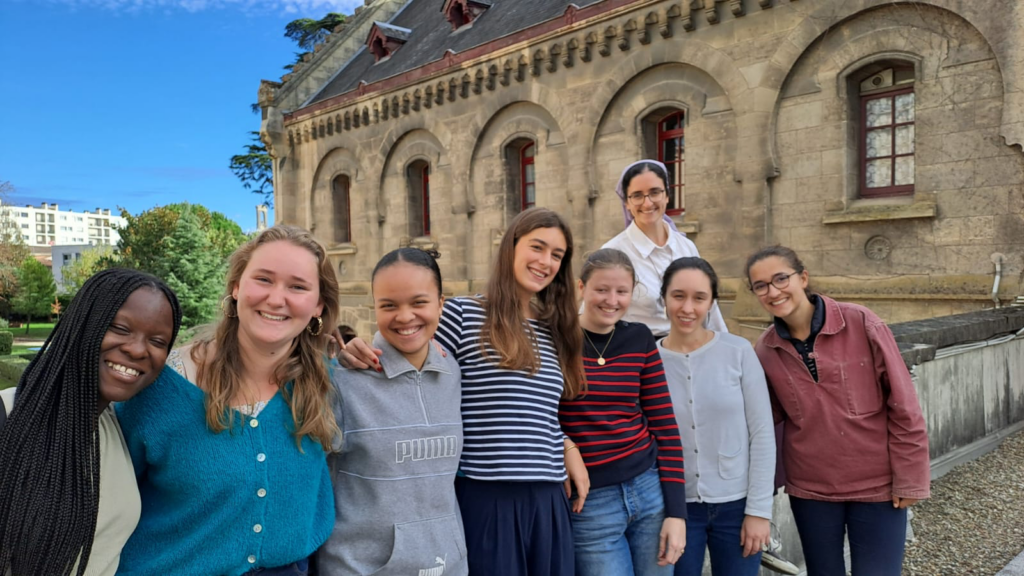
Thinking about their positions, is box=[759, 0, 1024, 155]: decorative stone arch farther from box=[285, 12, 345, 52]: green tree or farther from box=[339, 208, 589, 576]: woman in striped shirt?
box=[285, 12, 345, 52]: green tree

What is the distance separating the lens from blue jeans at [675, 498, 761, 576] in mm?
2826

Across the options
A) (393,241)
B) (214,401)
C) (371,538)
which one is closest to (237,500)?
(214,401)

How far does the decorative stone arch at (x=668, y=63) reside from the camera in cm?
1108

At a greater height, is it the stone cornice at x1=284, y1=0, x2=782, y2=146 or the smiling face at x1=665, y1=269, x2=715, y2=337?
the stone cornice at x1=284, y1=0, x2=782, y2=146

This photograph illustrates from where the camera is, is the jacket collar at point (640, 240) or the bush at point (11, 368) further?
the bush at point (11, 368)

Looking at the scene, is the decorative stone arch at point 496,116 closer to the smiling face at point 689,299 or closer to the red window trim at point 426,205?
the red window trim at point 426,205

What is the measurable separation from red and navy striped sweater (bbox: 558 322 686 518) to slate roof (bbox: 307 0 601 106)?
1202 centimetres

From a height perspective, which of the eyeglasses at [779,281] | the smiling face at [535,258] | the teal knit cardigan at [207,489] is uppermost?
the smiling face at [535,258]

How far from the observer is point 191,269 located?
2602 centimetres

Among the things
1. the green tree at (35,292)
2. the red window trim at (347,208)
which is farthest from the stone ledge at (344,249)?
the green tree at (35,292)

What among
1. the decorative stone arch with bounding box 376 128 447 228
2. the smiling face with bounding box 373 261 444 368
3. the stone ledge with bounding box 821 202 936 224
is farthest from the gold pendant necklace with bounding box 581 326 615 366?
the decorative stone arch with bounding box 376 128 447 228

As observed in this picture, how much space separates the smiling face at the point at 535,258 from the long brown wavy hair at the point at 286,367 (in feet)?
2.42

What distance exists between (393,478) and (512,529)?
1.64 ft

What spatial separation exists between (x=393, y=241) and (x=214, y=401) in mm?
17072
